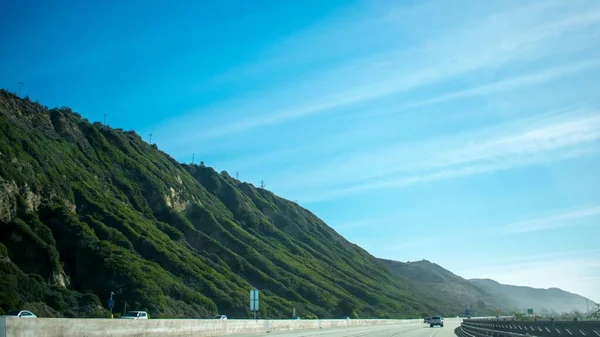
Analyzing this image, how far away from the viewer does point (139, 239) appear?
96.9 meters

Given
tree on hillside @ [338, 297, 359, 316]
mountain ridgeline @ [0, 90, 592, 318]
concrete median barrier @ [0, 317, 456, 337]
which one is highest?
mountain ridgeline @ [0, 90, 592, 318]

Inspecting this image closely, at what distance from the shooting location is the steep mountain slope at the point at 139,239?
7744cm

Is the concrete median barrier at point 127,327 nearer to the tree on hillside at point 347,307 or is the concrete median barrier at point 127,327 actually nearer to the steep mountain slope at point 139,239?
the steep mountain slope at point 139,239

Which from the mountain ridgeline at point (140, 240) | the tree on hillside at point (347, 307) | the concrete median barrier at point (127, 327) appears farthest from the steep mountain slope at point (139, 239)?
the concrete median barrier at point (127, 327)

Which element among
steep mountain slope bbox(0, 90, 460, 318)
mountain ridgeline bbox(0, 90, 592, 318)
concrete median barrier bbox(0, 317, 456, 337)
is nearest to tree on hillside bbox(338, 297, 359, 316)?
mountain ridgeline bbox(0, 90, 592, 318)

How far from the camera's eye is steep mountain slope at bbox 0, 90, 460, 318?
7744 centimetres

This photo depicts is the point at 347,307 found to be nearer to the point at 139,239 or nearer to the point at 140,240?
the point at 140,240

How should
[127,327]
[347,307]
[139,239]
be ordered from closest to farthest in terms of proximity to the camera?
[127,327]
[139,239]
[347,307]

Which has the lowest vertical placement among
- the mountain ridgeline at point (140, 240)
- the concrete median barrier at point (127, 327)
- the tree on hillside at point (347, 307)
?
the concrete median barrier at point (127, 327)

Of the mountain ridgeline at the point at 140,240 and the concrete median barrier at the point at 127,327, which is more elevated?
the mountain ridgeline at the point at 140,240

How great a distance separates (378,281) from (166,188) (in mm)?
75945

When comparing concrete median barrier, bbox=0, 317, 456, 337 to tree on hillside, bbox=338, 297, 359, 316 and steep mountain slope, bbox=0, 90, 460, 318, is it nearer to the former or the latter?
steep mountain slope, bbox=0, 90, 460, 318

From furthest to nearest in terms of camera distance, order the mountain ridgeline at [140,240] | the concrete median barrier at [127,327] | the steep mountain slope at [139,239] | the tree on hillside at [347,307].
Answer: the tree on hillside at [347,307] → the steep mountain slope at [139,239] → the mountain ridgeline at [140,240] → the concrete median barrier at [127,327]

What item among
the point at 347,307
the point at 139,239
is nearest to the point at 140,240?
the point at 139,239
